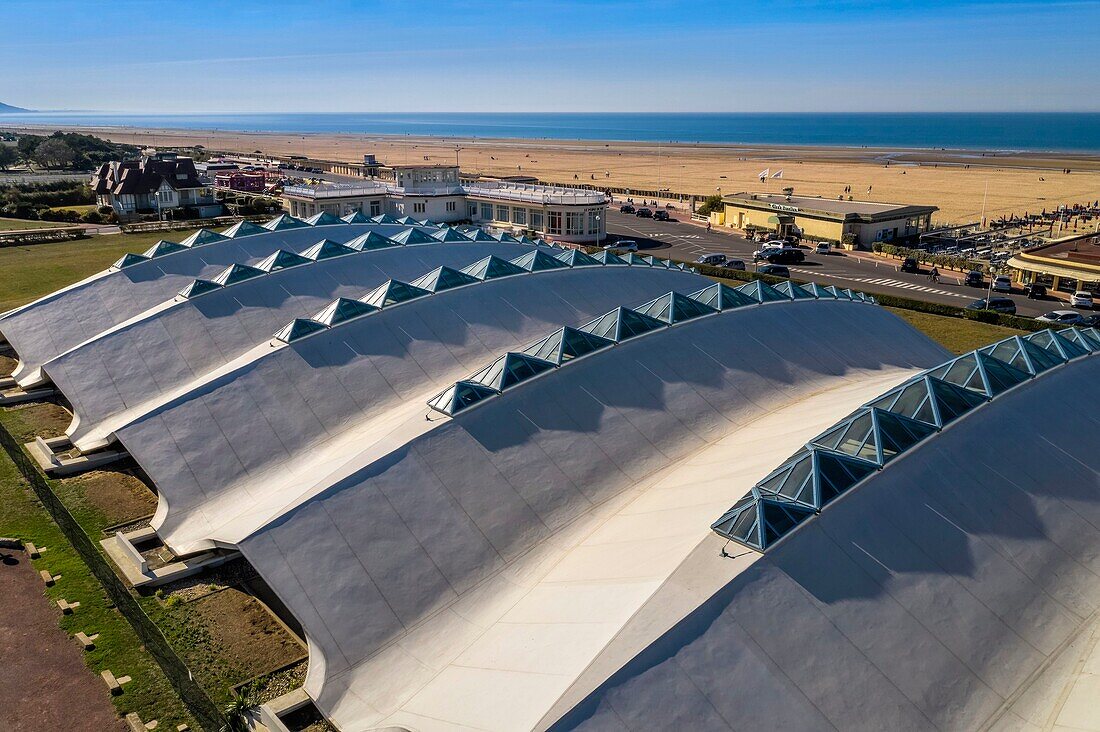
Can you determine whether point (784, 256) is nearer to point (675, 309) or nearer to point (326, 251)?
point (326, 251)

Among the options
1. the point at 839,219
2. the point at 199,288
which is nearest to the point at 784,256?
the point at 839,219

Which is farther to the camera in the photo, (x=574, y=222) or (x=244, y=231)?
(x=574, y=222)

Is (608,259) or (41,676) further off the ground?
(608,259)

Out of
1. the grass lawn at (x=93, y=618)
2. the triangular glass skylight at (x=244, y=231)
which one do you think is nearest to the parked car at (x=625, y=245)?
the triangular glass skylight at (x=244, y=231)

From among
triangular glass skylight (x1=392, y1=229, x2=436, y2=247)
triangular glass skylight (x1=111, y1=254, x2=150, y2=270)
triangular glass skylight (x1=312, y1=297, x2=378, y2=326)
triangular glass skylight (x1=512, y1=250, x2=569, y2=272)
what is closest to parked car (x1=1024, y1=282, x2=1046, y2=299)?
triangular glass skylight (x1=512, y1=250, x2=569, y2=272)

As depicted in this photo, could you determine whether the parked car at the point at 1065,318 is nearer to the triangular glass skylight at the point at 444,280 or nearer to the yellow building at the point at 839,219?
the yellow building at the point at 839,219

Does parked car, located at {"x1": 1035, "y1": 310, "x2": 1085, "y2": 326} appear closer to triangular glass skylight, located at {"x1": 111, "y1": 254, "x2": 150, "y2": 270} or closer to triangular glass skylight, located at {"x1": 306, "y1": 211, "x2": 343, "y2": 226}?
triangular glass skylight, located at {"x1": 306, "y1": 211, "x2": 343, "y2": 226}
